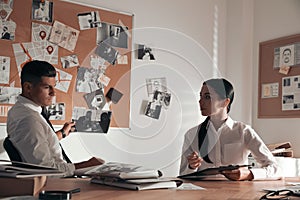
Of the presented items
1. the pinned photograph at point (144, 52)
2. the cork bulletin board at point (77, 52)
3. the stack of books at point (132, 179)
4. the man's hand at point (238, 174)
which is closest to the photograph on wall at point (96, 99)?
the cork bulletin board at point (77, 52)

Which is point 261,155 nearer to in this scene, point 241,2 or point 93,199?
point 93,199

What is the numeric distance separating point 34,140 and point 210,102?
3.61ft

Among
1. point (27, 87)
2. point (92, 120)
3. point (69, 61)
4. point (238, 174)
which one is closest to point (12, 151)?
Answer: point (27, 87)

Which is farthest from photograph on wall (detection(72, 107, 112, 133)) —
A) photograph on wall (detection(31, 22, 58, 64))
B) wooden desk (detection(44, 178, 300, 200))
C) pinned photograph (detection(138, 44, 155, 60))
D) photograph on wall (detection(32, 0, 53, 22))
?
wooden desk (detection(44, 178, 300, 200))

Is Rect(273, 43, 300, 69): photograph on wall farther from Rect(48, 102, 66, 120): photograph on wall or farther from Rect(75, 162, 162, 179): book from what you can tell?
Rect(75, 162, 162, 179): book

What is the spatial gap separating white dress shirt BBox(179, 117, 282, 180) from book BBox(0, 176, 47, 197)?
1241 millimetres

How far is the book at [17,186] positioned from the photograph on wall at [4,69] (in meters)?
2.03

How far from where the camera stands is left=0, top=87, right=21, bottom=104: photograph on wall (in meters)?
3.13

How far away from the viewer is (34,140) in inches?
80.6

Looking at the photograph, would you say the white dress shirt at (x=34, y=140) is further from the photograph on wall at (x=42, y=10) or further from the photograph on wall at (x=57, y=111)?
the photograph on wall at (x=42, y=10)

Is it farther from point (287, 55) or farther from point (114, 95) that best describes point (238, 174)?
point (287, 55)

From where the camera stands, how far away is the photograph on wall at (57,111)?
3332 millimetres

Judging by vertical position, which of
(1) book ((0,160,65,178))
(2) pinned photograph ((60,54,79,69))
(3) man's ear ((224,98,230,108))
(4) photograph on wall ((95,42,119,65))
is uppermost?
(4) photograph on wall ((95,42,119,65))

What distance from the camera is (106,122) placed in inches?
144
